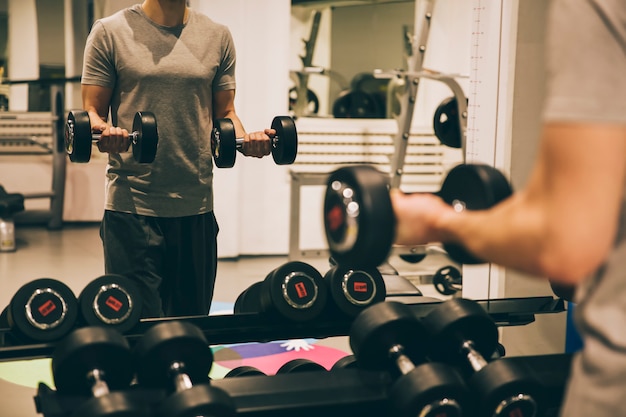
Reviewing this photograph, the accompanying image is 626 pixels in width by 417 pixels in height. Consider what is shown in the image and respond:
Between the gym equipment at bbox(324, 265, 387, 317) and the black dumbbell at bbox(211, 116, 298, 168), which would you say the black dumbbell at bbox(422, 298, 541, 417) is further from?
the black dumbbell at bbox(211, 116, 298, 168)

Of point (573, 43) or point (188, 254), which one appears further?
point (188, 254)

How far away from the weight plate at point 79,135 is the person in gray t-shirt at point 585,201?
1.55m

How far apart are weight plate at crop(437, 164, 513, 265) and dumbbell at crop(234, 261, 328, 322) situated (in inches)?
35.5

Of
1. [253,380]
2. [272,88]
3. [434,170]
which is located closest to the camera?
[253,380]

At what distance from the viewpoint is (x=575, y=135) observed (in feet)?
2.44

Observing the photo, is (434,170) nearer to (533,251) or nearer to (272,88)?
(272,88)

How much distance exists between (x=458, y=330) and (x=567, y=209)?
3.44ft

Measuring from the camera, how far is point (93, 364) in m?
1.59

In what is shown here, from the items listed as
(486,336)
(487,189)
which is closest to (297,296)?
(486,336)

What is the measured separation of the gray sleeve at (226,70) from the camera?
2285 millimetres

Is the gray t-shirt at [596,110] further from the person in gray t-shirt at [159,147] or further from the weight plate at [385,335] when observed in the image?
the person in gray t-shirt at [159,147]

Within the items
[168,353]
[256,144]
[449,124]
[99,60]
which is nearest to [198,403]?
[168,353]

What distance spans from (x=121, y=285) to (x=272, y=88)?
359 cm

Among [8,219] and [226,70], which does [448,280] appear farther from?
[8,219]
